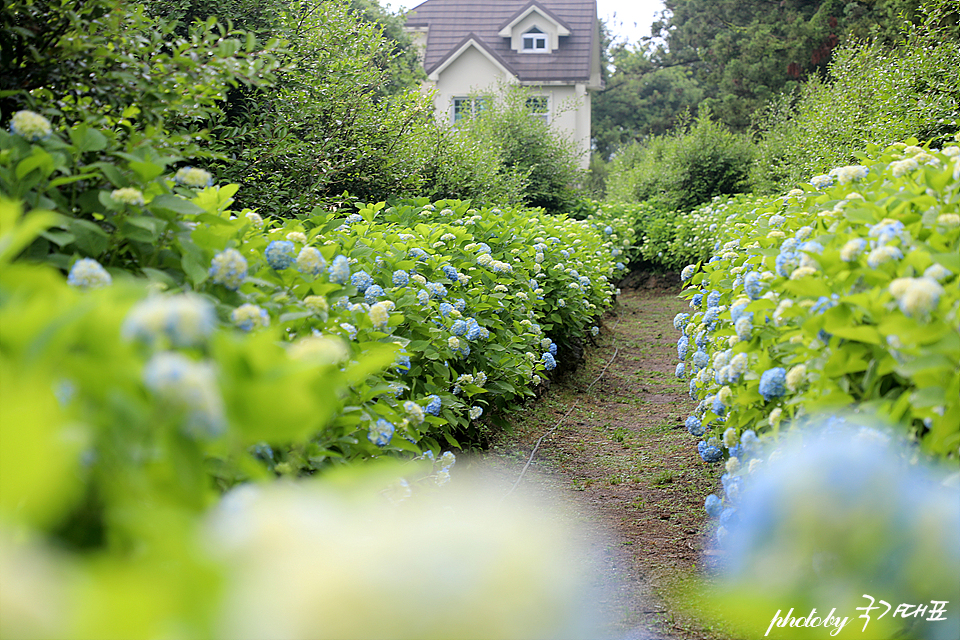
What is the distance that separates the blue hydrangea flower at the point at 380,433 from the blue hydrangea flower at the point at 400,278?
1170mm

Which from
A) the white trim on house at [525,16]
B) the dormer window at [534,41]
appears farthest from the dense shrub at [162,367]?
the white trim on house at [525,16]

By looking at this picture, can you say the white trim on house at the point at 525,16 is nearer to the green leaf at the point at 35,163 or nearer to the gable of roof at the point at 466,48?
the gable of roof at the point at 466,48

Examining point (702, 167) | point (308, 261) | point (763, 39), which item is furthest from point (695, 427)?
point (763, 39)

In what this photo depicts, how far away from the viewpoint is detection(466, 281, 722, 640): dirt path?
276cm

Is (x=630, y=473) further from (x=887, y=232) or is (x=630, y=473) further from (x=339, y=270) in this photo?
(x=887, y=232)

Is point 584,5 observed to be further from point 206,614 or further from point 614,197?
point 206,614

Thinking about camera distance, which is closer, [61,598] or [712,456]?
[61,598]

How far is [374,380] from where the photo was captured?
2371 millimetres

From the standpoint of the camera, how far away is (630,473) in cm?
419

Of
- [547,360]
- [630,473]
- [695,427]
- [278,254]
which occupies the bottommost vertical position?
[630,473]

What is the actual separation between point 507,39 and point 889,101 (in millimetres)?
21610

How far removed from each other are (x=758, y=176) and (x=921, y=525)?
13.9m

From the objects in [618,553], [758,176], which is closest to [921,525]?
[618,553]

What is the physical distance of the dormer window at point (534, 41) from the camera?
85.8 feet
